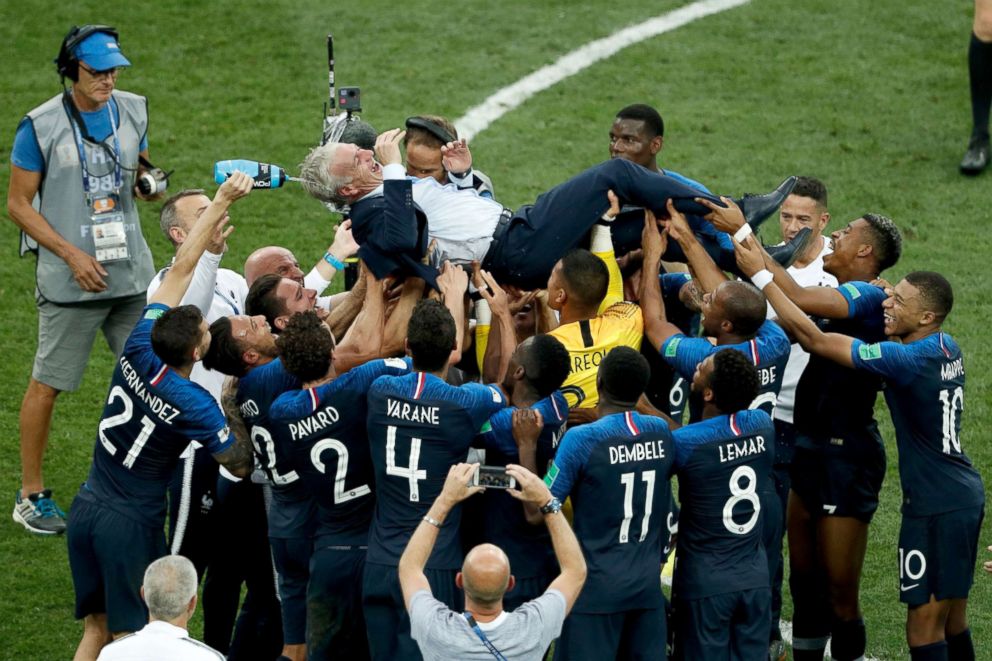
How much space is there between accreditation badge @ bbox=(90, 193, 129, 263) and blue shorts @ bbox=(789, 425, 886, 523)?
415cm

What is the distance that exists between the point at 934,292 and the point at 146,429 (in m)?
3.56

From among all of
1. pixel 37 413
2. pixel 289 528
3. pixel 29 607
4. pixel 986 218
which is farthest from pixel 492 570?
pixel 986 218

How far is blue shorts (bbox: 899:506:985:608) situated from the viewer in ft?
23.0

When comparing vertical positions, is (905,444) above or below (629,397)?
below

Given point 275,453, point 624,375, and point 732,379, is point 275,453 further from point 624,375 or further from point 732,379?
point 732,379

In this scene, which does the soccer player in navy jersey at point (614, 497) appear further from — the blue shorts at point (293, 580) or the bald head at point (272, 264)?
the bald head at point (272, 264)

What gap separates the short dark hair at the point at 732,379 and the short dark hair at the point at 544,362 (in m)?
0.63

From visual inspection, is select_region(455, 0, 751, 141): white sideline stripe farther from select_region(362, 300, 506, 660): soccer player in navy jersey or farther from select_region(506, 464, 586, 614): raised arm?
select_region(506, 464, 586, 614): raised arm

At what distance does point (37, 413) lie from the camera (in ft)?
29.0

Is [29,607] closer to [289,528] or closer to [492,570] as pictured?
[289,528]

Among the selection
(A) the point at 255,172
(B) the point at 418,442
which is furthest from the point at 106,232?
(B) the point at 418,442

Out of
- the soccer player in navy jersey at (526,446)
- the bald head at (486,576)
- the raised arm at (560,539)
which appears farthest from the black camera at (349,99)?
the bald head at (486,576)

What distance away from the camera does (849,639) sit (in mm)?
7504

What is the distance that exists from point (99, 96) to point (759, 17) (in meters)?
8.08
